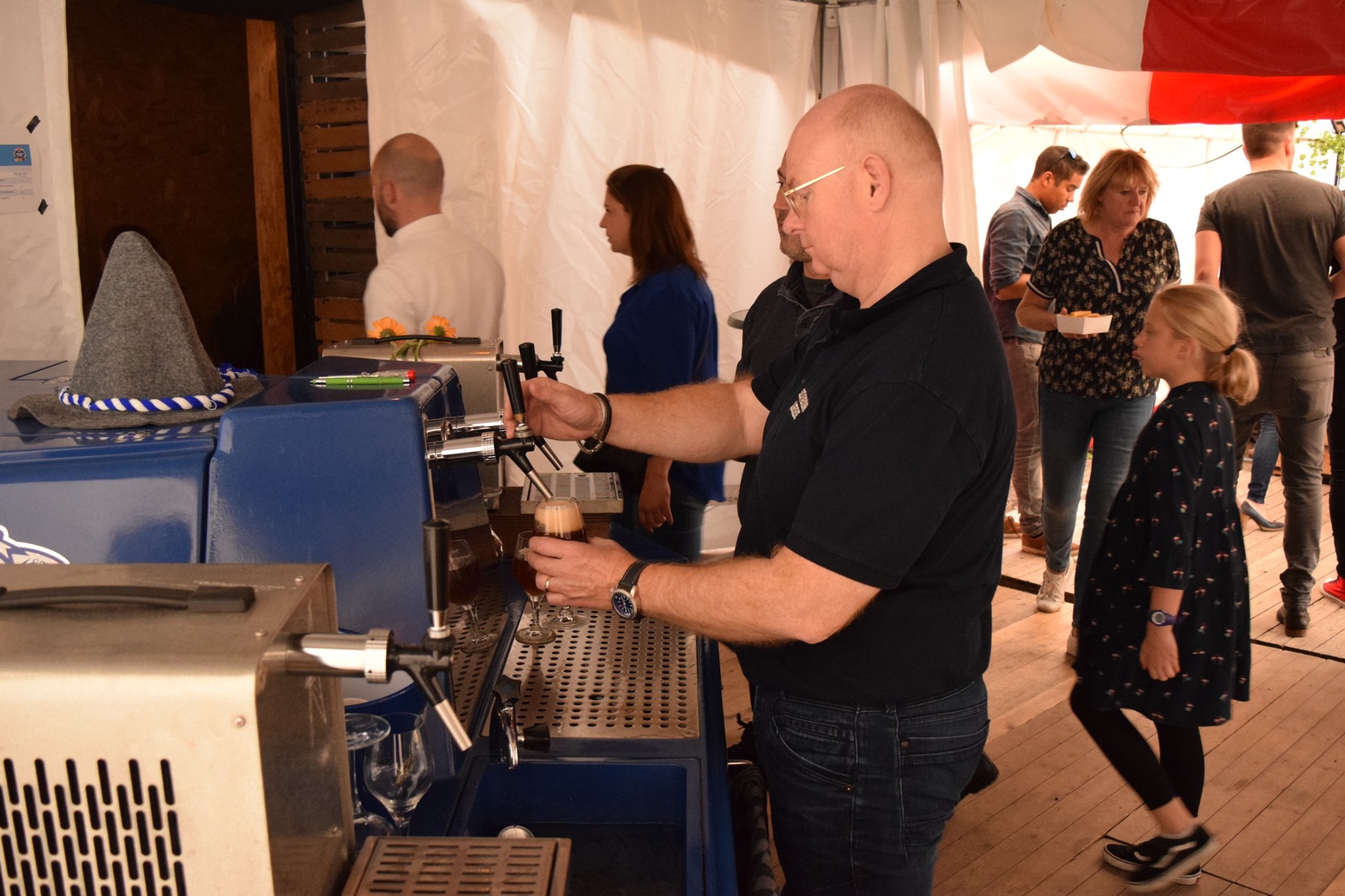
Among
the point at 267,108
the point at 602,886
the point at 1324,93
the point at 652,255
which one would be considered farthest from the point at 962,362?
the point at 267,108

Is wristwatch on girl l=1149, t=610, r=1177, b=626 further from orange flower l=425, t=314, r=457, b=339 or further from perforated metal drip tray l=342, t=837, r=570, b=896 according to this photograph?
perforated metal drip tray l=342, t=837, r=570, b=896

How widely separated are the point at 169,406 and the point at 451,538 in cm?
55

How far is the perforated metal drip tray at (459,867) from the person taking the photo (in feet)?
2.99

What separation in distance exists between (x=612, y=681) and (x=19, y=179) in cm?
278

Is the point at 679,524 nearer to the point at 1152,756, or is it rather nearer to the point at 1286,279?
the point at 1152,756

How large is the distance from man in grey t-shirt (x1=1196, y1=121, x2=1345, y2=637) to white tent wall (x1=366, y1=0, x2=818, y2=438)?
1.77 metres

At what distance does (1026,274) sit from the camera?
515 cm

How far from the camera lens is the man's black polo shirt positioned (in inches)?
51.9

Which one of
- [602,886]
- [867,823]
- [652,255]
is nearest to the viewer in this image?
[602,886]

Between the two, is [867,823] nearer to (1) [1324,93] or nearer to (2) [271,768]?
(2) [271,768]

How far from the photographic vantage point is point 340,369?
168 cm

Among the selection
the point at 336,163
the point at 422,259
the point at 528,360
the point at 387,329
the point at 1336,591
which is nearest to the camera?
the point at 528,360

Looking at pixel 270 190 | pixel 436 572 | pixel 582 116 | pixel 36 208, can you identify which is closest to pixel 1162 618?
pixel 436 572

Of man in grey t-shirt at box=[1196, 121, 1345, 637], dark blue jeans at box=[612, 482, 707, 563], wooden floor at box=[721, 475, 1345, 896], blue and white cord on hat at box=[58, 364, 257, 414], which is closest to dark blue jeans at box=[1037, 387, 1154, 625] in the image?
wooden floor at box=[721, 475, 1345, 896]
